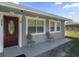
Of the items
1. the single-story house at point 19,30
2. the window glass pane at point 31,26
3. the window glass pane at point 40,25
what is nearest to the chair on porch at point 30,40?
the single-story house at point 19,30

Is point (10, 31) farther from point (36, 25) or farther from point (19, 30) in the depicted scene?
point (36, 25)

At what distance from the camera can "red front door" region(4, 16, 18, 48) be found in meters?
9.62

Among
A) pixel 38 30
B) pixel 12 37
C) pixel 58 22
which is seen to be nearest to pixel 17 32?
pixel 12 37

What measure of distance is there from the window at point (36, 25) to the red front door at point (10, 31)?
156 cm

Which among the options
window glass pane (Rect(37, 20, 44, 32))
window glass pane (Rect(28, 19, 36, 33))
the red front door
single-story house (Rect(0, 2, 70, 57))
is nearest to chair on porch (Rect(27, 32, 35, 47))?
single-story house (Rect(0, 2, 70, 57))

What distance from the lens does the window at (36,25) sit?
11.8 m

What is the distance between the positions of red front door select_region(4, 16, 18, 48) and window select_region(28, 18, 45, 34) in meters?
1.56

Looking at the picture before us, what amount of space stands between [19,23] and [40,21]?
321 centimetres

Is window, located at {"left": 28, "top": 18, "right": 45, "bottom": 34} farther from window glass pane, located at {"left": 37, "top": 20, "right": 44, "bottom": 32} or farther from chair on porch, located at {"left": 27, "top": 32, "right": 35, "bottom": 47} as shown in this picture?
chair on porch, located at {"left": 27, "top": 32, "right": 35, "bottom": 47}

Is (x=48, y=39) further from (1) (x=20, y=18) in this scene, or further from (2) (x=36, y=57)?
(2) (x=36, y=57)

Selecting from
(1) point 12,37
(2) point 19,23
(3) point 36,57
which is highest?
(2) point 19,23

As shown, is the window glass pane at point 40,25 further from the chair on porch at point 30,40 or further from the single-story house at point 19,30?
the chair on porch at point 30,40

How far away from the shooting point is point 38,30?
1305cm

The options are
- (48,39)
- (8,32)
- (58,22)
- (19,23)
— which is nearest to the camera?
(8,32)
